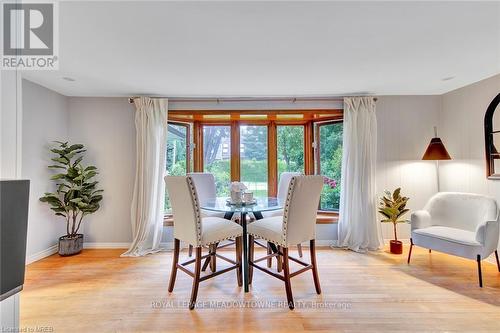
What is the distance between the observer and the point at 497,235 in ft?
7.62

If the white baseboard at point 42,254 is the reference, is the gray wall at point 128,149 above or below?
above

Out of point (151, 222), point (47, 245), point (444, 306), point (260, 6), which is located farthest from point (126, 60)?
point (444, 306)

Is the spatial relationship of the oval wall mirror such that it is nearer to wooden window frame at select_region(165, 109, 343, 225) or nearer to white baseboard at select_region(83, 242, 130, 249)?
wooden window frame at select_region(165, 109, 343, 225)

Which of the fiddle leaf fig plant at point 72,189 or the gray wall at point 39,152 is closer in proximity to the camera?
the gray wall at point 39,152

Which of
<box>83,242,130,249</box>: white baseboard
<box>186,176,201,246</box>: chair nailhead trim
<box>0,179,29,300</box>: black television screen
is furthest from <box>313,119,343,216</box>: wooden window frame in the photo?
<box>0,179,29,300</box>: black television screen

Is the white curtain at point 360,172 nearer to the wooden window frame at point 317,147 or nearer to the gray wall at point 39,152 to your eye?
the wooden window frame at point 317,147

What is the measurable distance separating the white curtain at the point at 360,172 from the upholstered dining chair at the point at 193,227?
6.13ft

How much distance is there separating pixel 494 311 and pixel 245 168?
3.03 m

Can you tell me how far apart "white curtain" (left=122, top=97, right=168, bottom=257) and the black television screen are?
2213 mm

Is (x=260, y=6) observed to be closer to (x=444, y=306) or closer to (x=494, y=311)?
(x=444, y=306)

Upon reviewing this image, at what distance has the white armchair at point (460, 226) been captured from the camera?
88.7 inches

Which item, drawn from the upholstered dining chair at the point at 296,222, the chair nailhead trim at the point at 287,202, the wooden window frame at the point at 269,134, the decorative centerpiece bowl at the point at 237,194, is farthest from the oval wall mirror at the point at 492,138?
the decorative centerpiece bowl at the point at 237,194

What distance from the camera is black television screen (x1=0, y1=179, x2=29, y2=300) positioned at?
941mm

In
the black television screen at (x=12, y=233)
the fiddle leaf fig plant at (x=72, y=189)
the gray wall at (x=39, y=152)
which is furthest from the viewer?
the fiddle leaf fig plant at (x=72, y=189)
